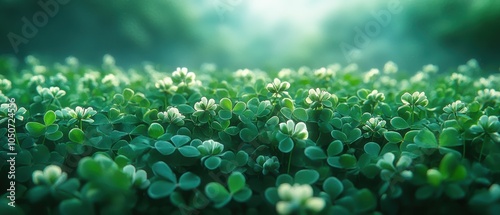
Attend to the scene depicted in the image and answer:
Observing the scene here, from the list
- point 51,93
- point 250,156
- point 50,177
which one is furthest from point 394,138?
point 51,93

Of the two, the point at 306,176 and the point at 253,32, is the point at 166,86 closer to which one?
the point at 306,176

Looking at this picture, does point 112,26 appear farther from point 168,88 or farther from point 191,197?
point 191,197

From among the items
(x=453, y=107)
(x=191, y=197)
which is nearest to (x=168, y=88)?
(x=191, y=197)

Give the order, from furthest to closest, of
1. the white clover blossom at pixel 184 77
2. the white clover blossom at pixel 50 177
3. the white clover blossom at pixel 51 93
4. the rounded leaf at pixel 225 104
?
the white clover blossom at pixel 184 77
the white clover blossom at pixel 51 93
the rounded leaf at pixel 225 104
the white clover blossom at pixel 50 177

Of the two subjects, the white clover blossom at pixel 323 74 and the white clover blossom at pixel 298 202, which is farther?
the white clover blossom at pixel 323 74

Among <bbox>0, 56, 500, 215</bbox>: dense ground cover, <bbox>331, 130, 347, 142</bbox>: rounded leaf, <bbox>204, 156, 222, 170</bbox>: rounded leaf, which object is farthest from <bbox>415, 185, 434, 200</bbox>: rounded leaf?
<bbox>204, 156, 222, 170</bbox>: rounded leaf

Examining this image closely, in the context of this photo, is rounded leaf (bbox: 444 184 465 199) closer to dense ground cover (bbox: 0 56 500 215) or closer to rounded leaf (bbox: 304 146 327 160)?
dense ground cover (bbox: 0 56 500 215)

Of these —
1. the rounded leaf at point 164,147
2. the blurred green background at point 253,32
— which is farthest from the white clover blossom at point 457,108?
the blurred green background at point 253,32

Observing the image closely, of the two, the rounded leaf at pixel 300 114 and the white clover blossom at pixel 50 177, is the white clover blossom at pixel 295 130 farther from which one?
the white clover blossom at pixel 50 177
